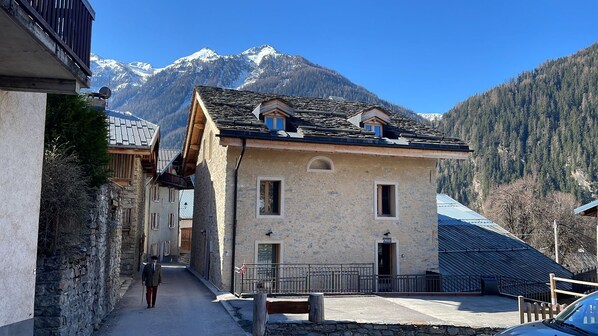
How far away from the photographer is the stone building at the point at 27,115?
4949 millimetres

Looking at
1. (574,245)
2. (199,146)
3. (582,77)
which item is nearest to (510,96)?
(582,77)

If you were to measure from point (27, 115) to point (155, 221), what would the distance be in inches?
1108

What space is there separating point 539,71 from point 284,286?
141 m

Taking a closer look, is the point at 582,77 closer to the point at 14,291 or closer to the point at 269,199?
the point at 269,199

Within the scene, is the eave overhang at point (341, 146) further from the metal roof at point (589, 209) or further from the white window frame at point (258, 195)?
the metal roof at point (589, 209)

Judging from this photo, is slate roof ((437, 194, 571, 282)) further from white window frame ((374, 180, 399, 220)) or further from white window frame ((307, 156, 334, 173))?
white window frame ((307, 156, 334, 173))

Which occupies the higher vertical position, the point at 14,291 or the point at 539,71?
the point at 539,71

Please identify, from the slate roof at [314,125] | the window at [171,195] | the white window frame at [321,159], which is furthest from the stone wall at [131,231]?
the window at [171,195]

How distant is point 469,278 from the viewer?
18547mm

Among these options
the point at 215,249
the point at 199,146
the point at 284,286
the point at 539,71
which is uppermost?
the point at 539,71

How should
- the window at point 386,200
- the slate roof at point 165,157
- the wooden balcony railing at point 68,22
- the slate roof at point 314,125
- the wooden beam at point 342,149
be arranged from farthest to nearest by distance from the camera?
1. the slate roof at point 165,157
2. the window at point 386,200
3. the slate roof at point 314,125
4. the wooden beam at point 342,149
5. the wooden balcony railing at point 68,22

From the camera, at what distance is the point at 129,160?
19750mm

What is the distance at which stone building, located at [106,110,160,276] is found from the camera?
19.0 meters

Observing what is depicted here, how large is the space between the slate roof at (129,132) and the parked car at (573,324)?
15845 millimetres
